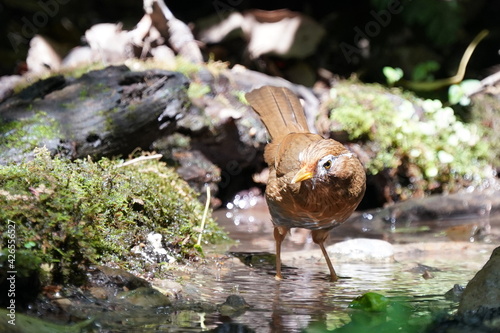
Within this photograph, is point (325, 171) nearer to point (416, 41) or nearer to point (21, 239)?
point (21, 239)

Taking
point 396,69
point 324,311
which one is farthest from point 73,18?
point 324,311

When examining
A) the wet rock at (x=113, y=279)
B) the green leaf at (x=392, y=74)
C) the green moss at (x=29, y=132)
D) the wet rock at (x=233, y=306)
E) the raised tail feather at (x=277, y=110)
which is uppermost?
the green leaf at (x=392, y=74)

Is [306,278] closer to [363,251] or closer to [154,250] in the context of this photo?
[363,251]

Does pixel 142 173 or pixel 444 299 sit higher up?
pixel 142 173

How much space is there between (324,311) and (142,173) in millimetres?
2209

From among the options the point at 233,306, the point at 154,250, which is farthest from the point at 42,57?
the point at 233,306

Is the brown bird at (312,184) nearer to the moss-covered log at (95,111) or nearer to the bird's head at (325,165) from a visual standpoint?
the bird's head at (325,165)

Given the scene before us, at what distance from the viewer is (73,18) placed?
10.8 m

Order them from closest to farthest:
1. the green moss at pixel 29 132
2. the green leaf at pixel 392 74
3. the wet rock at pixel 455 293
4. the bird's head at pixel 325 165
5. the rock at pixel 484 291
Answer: the rock at pixel 484 291 → the wet rock at pixel 455 293 → the bird's head at pixel 325 165 → the green moss at pixel 29 132 → the green leaf at pixel 392 74

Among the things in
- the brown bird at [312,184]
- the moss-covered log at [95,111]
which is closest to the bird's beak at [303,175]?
the brown bird at [312,184]

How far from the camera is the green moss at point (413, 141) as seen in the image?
7.89 meters

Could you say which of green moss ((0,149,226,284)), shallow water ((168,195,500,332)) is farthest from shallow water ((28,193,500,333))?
green moss ((0,149,226,284))

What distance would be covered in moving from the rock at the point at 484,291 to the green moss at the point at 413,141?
15.0 feet

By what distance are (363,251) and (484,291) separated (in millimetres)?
2039
